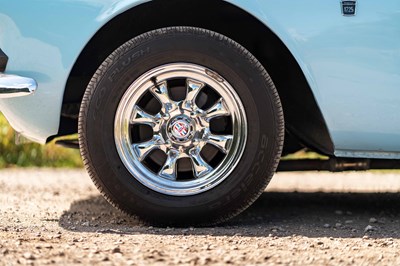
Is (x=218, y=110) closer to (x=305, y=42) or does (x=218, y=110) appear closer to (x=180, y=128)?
(x=180, y=128)

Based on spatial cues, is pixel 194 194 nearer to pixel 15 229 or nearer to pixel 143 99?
pixel 143 99

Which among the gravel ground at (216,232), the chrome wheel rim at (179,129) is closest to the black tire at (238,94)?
the chrome wheel rim at (179,129)

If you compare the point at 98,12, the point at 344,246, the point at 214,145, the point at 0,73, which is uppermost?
the point at 98,12

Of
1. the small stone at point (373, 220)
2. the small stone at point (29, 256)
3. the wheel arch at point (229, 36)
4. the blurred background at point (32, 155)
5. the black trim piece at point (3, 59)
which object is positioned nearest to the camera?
the small stone at point (29, 256)

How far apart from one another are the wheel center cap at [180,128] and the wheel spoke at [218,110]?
0.10 m

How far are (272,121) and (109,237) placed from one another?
1.02 metres

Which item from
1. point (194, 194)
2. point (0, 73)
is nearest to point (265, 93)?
point (194, 194)

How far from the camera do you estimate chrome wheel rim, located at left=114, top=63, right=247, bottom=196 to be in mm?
4242

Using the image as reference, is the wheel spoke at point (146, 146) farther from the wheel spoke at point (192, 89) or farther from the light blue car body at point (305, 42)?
the light blue car body at point (305, 42)

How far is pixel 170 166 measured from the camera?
427 centimetres

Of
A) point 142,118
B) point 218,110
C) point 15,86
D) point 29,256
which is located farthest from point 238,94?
point 29,256

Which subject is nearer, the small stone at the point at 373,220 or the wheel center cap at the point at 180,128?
the wheel center cap at the point at 180,128

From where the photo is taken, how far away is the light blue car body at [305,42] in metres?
4.18

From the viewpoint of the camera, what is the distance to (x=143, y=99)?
436 centimetres
